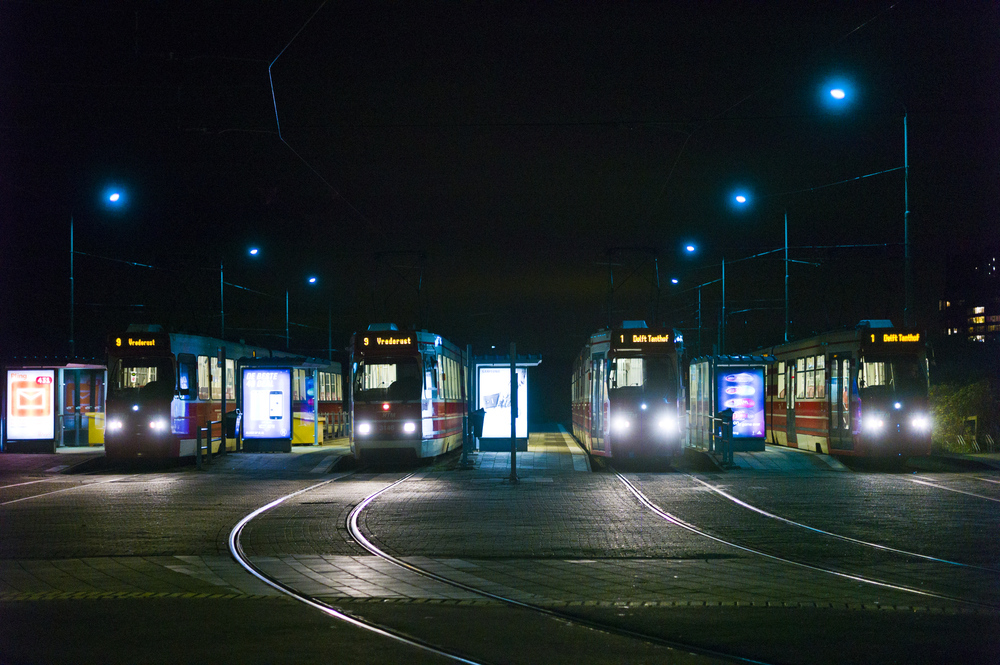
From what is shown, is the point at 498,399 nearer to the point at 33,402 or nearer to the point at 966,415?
the point at 33,402

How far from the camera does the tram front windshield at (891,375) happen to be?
26.2 m

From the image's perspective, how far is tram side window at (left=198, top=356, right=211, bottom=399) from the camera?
2955cm

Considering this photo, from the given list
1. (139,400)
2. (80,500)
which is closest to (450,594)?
(80,500)

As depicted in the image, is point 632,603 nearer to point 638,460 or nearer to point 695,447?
point 638,460

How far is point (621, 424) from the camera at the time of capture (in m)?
26.1

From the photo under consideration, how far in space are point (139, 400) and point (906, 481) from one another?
18.9m

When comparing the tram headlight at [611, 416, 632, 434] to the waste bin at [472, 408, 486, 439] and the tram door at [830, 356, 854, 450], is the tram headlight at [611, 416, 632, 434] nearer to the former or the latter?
the waste bin at [472, 408, 486, 439]

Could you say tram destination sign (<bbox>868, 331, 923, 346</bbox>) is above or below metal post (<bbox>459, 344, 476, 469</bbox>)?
above

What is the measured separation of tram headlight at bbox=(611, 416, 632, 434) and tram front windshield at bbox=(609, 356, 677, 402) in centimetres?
64

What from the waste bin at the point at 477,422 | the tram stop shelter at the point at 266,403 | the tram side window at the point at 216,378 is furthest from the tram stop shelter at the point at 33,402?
the waste bin at the point at 477,422

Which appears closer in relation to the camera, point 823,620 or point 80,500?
Answer: point 823,620

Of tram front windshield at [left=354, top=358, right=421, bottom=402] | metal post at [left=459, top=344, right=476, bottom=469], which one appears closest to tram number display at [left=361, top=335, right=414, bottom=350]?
tram front windshield at [left=354, top=358, right=421, bottom=402]

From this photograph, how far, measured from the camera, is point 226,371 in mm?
32500

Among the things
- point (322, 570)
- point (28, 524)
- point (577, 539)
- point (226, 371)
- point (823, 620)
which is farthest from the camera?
point (226, 371)
